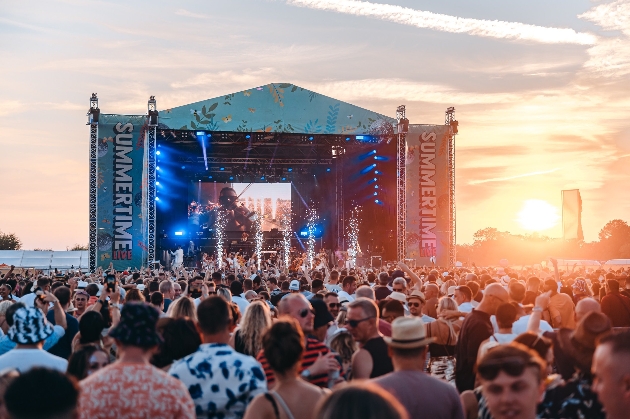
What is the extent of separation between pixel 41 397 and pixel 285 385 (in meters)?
→ 1.34

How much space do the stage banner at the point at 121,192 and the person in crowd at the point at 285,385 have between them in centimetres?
2528

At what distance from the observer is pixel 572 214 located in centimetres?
1819

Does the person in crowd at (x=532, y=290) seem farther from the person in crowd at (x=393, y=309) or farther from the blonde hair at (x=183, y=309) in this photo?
the blonde hair at (x=183, y=309)

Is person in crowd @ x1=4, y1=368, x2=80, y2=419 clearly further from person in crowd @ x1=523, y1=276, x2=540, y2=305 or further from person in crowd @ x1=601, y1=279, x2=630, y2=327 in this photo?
person in crowd @ x1=601, y1=279, x2=630, y2=327

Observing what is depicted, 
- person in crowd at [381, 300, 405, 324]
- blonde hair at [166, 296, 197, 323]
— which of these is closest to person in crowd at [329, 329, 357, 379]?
person in crowd at [381, 300, 405, 324]

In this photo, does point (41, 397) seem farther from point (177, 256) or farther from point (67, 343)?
point (177, 256)

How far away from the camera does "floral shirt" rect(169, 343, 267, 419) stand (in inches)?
156

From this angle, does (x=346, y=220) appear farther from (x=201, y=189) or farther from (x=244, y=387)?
(x=244, y=387)

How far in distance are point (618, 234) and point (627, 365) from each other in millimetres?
82852

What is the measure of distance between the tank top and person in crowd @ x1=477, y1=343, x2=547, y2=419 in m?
1.79

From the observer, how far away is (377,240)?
107ft

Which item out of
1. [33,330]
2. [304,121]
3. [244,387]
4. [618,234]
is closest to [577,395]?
[244,387]

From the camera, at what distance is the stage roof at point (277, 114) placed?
1099 inches

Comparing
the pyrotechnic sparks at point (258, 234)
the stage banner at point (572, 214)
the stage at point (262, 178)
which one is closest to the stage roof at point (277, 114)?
the stage at point (262, 178)
